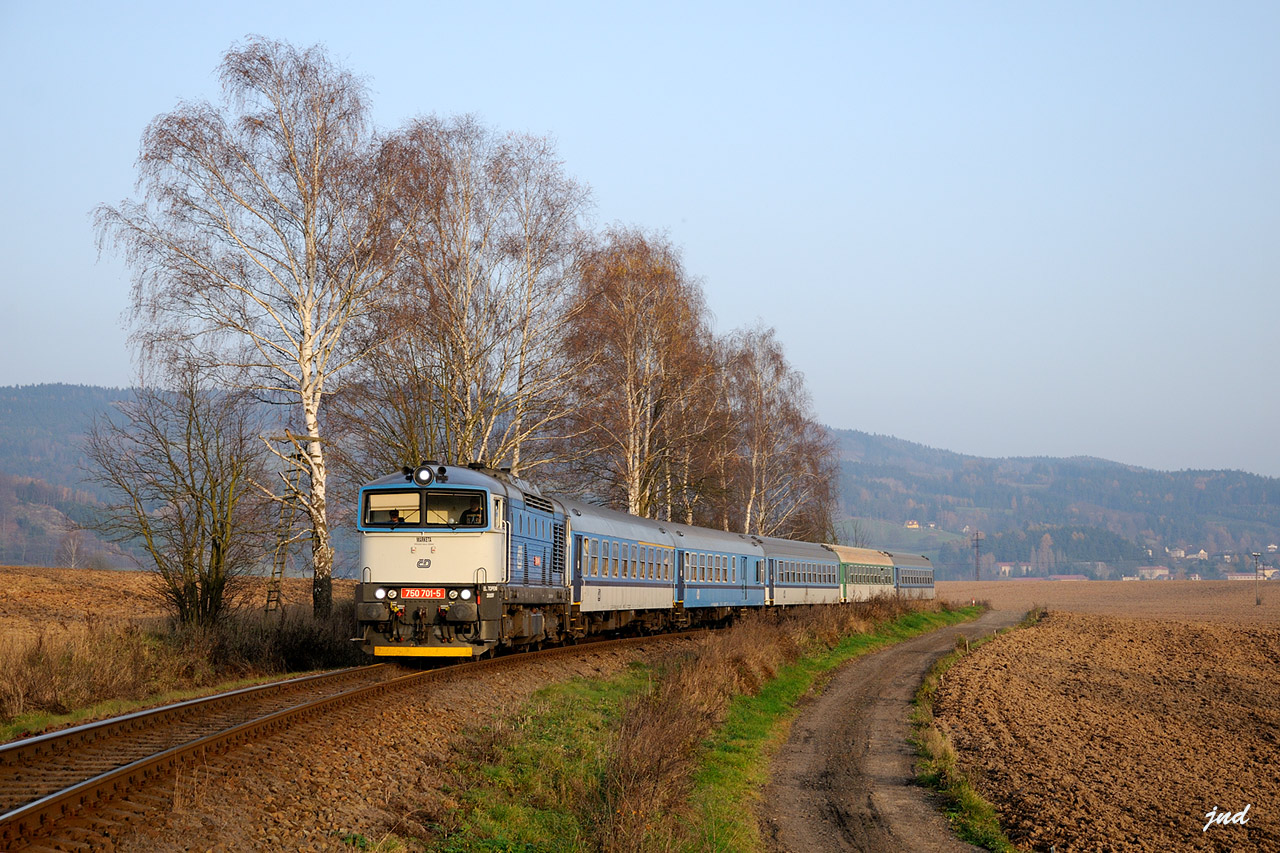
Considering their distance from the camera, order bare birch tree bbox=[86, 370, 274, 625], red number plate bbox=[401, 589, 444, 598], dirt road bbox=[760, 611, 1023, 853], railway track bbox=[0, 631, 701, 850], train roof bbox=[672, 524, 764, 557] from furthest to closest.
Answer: train roof bbox=[672, 524, 764, 557] → bare birch tree bbox=[86, 370, 274, 625] → red number plate bbox=[401, 589, 444, 598] → dirt road bbox=[760, 611, 1023, 853] → railway track bbox=[0, 631, 701, 850]

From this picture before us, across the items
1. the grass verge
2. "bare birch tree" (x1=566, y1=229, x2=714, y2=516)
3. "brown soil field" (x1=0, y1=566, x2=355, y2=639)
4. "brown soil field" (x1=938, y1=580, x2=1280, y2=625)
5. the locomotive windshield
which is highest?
"bare birch tree" (x1=566, y1=229, x2=714, y2=516)

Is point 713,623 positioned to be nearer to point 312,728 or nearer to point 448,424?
point 448,424

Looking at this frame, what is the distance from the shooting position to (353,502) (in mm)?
24781

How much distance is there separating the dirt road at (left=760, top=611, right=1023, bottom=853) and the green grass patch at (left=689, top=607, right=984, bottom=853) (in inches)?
9.8

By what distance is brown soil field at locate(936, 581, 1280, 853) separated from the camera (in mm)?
11484

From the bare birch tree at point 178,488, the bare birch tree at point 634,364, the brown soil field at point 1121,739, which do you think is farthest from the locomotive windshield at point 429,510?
the bare birch tree at point 634,364

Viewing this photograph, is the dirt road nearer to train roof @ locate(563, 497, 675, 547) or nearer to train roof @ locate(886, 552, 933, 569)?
train roof @ locate(563, 497, 675, 547)

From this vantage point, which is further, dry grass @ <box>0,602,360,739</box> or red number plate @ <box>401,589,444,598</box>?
red number plate @ <box>401,589,444,598</box>

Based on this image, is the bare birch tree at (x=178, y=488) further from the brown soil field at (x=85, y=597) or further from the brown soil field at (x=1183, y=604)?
the brown soil field at (x=1183, y=604)

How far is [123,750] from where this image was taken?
362 inches

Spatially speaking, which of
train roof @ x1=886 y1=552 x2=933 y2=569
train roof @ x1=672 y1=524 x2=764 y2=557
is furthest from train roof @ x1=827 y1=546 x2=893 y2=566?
train roof @ x1=672 y1=524 x2=764 y2=557

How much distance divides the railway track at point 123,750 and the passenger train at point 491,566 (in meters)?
2.14

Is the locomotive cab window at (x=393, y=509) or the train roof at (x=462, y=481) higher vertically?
the train roof at (x=462, y=481)

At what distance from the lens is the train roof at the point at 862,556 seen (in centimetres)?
4825
